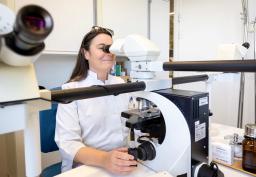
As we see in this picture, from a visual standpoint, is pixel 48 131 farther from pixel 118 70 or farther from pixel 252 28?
pixel 252 28

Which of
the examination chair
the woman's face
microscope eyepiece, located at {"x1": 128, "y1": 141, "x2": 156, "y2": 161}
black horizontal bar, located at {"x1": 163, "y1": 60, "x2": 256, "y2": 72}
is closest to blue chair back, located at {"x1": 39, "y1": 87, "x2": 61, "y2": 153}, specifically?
the examination chair

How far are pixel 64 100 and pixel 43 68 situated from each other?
67.0 inches

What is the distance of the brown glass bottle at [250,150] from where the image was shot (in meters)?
0.76

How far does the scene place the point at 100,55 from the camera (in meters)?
1.11

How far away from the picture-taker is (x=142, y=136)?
2.55ft

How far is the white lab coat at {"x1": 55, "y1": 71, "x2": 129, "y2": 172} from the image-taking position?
957 mm

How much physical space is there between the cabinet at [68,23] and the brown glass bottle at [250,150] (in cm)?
148

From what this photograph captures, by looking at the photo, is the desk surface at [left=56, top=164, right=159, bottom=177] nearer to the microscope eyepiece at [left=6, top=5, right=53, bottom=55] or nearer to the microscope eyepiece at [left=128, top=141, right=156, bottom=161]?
the microscope eyepiece at [left=128, top=141, right=156, bottom=161]

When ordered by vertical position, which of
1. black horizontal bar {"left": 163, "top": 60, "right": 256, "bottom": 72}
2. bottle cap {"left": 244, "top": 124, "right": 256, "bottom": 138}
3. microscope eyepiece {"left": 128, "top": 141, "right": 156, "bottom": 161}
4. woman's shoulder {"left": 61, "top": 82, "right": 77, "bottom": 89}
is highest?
black horizontal bar {"left": 163, "top": 60, "right": 256, "bottom": 72}

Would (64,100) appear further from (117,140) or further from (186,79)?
(117,140)

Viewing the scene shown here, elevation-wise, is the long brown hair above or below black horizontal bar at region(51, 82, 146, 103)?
above

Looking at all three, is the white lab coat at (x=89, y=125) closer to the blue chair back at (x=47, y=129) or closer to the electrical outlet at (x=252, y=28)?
the blue chair back at (x=47, y=129)

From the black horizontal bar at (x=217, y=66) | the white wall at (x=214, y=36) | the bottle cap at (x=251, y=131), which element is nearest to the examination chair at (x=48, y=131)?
the black horizontal bar at (x=217, y=66)

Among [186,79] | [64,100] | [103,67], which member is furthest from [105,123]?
[64,100]
